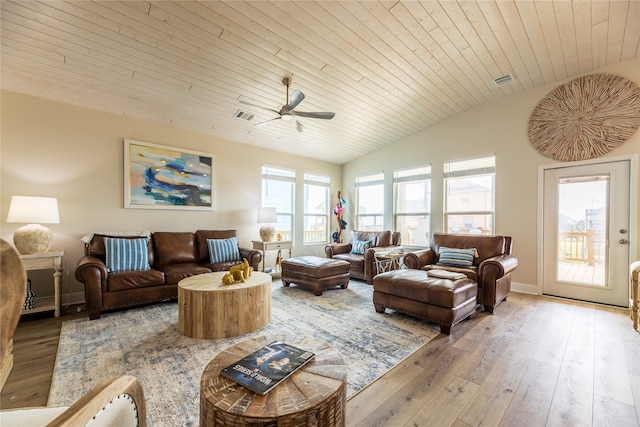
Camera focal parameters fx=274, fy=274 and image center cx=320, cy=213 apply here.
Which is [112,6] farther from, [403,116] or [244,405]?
[403,116]

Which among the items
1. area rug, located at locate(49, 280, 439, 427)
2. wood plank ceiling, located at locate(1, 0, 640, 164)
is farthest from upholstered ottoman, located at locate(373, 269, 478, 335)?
wood plank ceiling, located at locate(1, 0, 640, 164)

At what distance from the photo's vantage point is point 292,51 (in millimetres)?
3104

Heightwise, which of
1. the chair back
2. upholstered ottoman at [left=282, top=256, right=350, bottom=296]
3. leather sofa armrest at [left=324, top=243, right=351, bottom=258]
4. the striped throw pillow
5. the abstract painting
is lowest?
upholstered ottoman at [left=282, top=256, right=350, bottom=296]

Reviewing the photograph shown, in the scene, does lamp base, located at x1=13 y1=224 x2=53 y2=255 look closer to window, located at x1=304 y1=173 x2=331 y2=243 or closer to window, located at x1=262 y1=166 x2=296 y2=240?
window, located at x1=262 y1=166 x2=296 y2=240

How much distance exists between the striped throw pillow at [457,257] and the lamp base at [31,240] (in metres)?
4.98

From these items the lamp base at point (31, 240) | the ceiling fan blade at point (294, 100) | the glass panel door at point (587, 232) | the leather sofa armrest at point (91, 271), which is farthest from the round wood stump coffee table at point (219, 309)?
the glass panel door at point (587, 232)

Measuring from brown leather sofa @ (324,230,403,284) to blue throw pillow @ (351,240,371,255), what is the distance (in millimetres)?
75

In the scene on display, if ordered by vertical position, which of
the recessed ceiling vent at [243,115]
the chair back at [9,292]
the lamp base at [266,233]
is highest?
the recessed ceiling vent at [243,115]

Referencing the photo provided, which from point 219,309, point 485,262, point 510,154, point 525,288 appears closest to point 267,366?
point 219,309

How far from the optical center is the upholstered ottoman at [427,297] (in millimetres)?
2732

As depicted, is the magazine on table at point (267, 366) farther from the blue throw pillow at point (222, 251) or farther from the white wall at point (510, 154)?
the white wall at point (510, 154)

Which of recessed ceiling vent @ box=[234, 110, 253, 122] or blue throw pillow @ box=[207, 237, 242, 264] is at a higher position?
recessed ceiling vent @ box=[234, 110, 253, 122]

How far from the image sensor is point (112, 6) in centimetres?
239

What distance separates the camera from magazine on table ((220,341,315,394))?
1.17 meters
